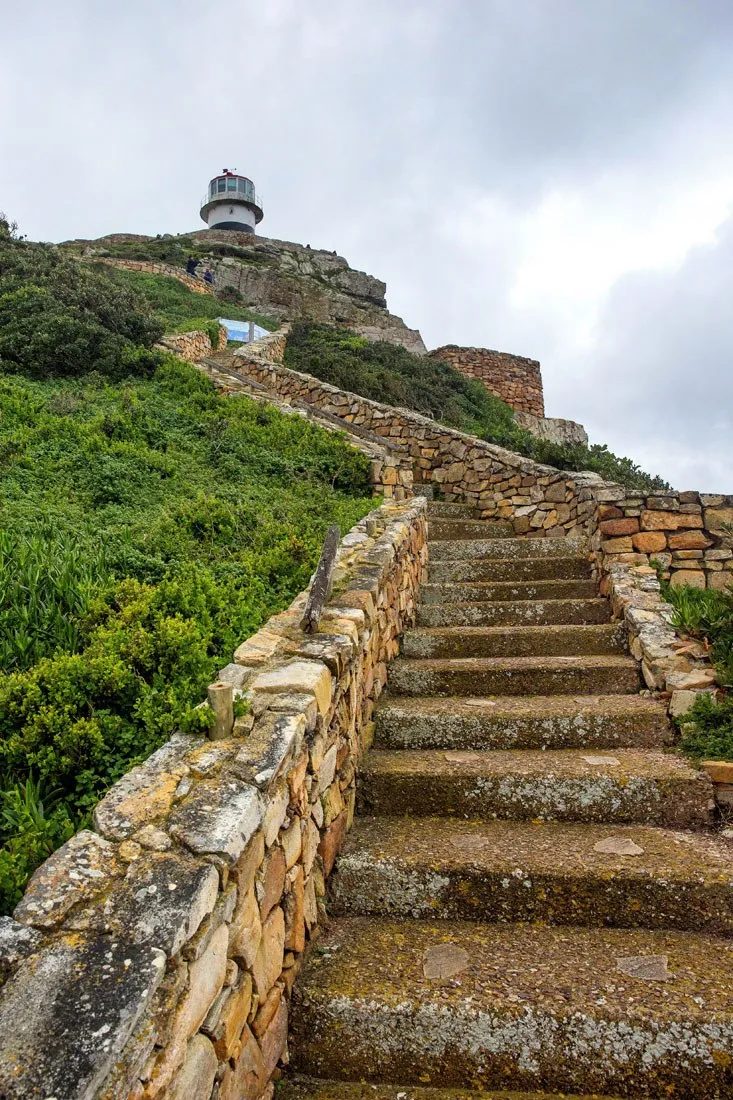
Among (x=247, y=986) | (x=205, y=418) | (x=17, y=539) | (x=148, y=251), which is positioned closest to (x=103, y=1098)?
(x=247, y=986)

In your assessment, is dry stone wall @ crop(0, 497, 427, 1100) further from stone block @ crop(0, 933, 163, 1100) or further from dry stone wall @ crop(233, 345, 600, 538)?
dry stone wall @ crop(233, 345, 600, 538)

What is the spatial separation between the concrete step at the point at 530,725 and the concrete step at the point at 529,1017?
1.32m

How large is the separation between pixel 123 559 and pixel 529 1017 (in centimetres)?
357

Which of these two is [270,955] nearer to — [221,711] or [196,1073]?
[196,1073]

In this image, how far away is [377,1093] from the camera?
225 centimetres

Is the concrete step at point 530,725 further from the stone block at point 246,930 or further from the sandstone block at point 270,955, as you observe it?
the stone block at point 246,930

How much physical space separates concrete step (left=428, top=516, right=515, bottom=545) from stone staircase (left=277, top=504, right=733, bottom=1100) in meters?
4.01

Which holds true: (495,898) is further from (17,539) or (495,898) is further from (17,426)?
(17,426)

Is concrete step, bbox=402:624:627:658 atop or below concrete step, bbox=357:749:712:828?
atop

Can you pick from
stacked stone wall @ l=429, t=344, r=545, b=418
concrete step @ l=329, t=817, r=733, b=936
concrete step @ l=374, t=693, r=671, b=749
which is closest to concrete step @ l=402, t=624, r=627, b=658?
concrete step @ l=374, t=693, r=671, b=749

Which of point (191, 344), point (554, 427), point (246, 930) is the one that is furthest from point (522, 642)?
point (554, 427)

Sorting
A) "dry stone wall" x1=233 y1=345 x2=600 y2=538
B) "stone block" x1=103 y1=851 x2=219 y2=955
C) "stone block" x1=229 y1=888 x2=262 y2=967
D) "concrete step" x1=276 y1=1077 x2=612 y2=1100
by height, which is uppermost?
"dry stone wall" x1=233 y1=345 x2=600 y2=538

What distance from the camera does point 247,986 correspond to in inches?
79.9

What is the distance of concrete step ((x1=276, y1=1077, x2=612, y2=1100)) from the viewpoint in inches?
86.5
